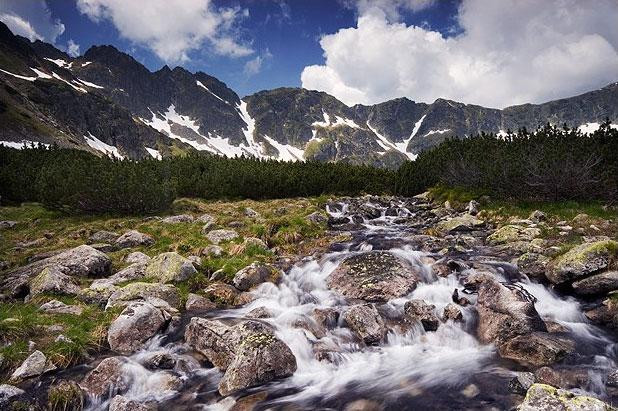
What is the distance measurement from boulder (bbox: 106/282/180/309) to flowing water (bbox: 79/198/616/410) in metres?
1.73

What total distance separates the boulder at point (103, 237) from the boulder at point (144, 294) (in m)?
8.20

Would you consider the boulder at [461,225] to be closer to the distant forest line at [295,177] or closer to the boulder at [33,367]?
the distant forest line at [295,177]

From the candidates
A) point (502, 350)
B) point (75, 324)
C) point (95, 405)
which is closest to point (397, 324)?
point (502, 350)

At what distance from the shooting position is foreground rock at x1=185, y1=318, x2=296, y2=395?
8.96 m

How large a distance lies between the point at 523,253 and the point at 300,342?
10.8 meters

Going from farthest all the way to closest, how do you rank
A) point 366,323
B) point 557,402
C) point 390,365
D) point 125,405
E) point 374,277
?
point 374,277
point 366,323
point 390,365
point 125,405
point 557,402

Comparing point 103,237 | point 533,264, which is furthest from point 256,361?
point 103,237

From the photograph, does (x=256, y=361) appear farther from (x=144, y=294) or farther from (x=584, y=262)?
(x=584, y=262)

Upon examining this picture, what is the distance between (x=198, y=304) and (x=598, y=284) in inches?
495

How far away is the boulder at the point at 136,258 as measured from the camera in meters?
16.7

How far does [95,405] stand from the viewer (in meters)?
8.36

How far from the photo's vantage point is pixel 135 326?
1081 cm

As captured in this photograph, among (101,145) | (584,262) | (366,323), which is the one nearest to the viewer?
(366,323)

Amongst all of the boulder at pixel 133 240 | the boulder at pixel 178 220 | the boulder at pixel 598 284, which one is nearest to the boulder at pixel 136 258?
the boulder at pixel 133 240
